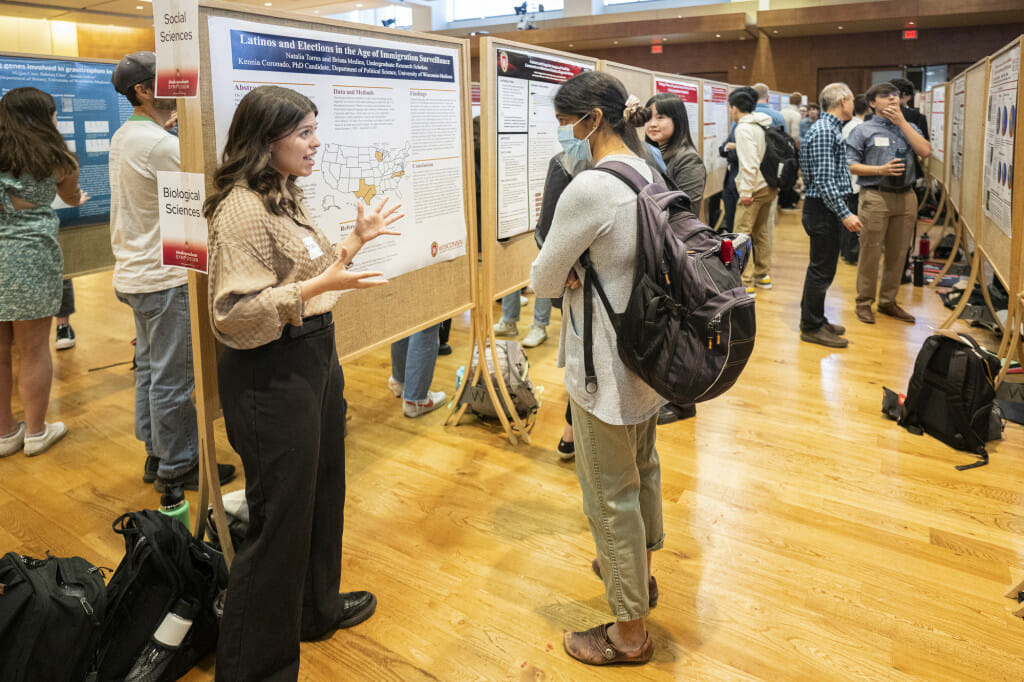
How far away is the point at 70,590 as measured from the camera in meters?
1.79

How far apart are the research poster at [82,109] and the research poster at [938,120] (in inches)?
299

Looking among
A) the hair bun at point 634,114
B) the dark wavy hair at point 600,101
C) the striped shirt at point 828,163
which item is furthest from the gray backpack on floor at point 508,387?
the striped shirt at point 828,163

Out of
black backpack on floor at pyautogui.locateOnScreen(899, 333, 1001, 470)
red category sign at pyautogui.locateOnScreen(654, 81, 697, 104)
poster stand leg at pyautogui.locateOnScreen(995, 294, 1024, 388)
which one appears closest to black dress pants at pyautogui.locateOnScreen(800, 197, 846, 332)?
poster stand leg at pyautogui.locateOnScreen(995, 294, 1024, 388)

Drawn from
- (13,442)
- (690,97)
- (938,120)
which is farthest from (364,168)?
(938,120)

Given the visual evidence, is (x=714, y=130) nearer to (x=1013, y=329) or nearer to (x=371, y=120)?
(x=1013, y=329)

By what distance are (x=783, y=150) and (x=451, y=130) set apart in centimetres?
358

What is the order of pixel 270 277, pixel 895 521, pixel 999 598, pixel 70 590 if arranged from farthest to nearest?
1. pixel 895 521
2. pixel 999 598
3. pixel 70 590
4. pixel 270 277

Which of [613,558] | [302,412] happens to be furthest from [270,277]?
[613,558]

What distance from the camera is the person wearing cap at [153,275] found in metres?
2.67

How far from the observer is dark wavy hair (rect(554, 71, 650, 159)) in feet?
5.93

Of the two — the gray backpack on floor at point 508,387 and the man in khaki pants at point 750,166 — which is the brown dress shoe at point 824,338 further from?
the gray backpack on floor at point 508,387

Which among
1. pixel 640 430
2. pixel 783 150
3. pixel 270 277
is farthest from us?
pixel 783 150

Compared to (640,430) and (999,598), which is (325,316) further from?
(999,598)

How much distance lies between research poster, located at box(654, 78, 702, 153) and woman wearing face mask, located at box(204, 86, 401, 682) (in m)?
4.03
